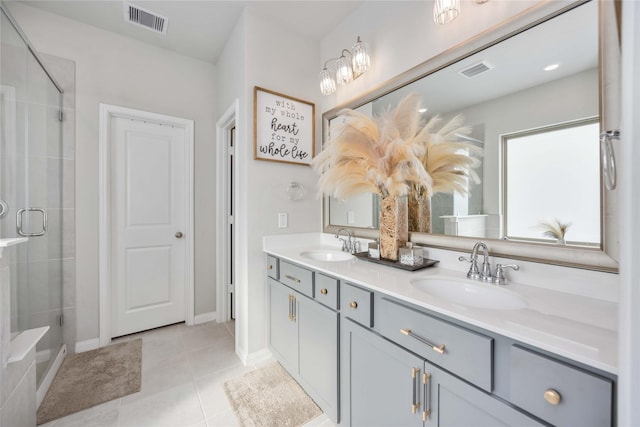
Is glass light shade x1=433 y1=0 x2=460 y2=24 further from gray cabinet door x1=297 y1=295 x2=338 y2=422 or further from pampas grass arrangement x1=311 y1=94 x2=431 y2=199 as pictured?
gray cabinet door x1=297 y1=295 x2=338 y2=422

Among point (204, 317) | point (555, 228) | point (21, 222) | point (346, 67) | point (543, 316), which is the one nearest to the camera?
point (543, 316)

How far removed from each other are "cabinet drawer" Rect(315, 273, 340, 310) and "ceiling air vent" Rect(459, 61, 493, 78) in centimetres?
126

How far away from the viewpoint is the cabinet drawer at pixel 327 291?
135cm

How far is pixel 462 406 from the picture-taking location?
0.84 metres

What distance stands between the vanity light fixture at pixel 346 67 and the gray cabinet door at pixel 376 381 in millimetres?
1623

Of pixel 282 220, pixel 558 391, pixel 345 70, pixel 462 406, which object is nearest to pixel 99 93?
pixel 282 220

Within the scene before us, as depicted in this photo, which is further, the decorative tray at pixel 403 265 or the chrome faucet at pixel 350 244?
the chrome faucet at pixel 350 244

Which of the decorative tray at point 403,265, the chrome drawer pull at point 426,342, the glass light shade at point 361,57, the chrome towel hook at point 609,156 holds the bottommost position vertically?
the chrome drawer pull at point 426,342

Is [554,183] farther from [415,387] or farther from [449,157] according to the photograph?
[415,387]

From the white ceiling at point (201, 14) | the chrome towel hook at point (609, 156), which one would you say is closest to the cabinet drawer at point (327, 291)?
the chrome towel hook at point (609, 156)

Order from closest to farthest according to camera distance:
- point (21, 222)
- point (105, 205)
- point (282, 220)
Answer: point (21, 222), point (282, 220), point (105, 205)

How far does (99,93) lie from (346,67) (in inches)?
81.6

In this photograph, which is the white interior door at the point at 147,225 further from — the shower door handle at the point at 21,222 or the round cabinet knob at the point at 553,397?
the round cabinet knob at the point at 553,397

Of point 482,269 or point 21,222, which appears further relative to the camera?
point 21,222
